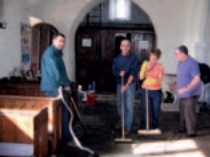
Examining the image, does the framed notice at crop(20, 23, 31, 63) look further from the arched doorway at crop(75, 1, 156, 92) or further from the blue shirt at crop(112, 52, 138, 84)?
the arched doorway at crop(75, 1, 156, 92)

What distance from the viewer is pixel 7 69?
611 cm

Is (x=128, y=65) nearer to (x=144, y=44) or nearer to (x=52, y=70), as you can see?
(x=52, y=70)

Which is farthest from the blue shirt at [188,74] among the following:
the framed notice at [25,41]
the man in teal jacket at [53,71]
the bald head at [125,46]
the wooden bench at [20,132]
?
the framed notice at [25,41]

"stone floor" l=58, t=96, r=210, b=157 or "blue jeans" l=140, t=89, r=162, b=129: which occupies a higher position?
"blue jeans" l=140, t=89, r=162, b=129

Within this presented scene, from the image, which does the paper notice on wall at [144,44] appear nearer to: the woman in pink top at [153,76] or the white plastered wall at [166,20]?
the white plastered wall at [166,20]

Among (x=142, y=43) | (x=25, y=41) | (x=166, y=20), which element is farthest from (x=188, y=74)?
(x=142, y=43)

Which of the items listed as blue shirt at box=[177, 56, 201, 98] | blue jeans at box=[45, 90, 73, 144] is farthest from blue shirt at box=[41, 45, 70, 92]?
blue shirt at box=[177, 56, 201, 98]

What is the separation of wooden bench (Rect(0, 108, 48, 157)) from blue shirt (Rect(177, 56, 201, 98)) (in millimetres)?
2388

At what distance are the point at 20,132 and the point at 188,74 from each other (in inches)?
105

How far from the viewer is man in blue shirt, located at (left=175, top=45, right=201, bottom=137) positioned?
196 inches

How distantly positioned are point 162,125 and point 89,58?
4.43 m

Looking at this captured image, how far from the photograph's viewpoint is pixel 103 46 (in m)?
9.81

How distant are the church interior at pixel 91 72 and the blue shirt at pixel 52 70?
0.21m

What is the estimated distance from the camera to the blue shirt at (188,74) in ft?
16.3
